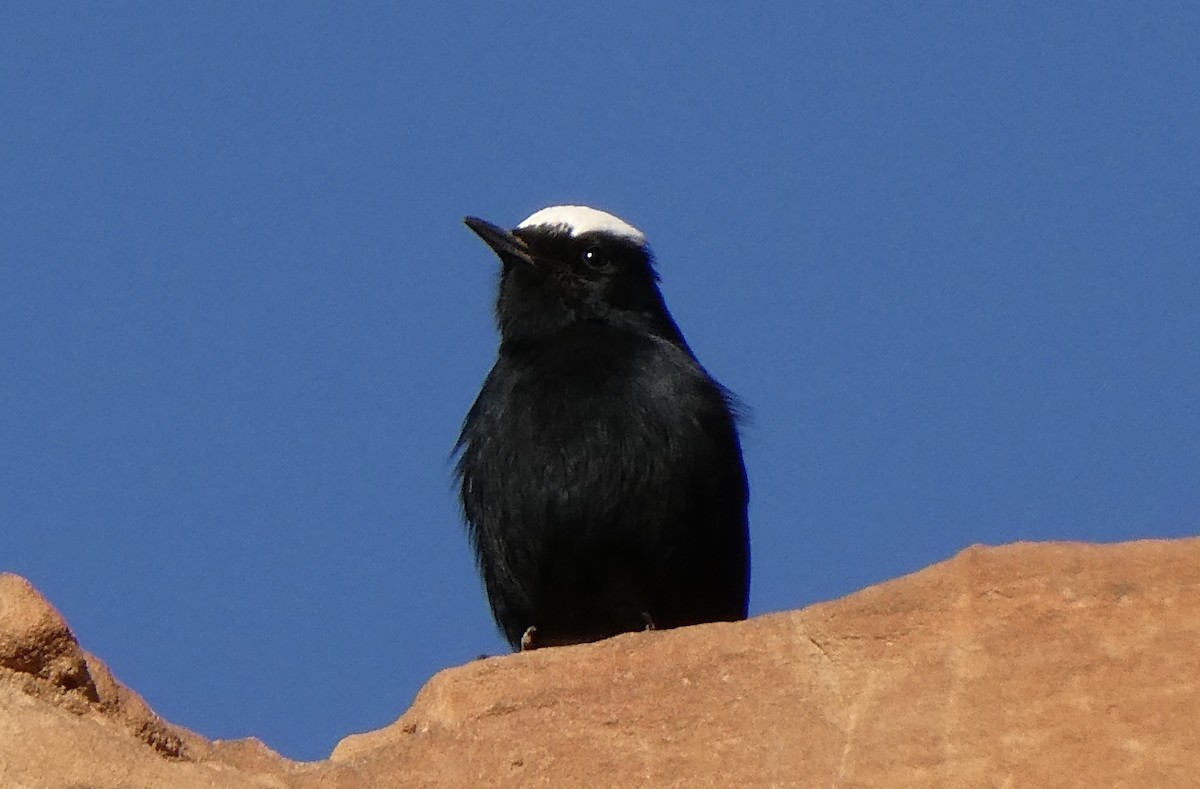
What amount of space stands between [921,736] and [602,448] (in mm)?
3223

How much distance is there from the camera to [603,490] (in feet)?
22.7

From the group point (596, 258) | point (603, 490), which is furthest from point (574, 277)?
point (603, 490)

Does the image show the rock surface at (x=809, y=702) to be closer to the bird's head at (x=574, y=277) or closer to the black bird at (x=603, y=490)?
the black bird at (x=603, y=490)

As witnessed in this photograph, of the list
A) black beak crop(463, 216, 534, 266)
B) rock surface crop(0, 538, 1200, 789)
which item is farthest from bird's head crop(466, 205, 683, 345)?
rock surface crop(0, 538, 1200, 789)

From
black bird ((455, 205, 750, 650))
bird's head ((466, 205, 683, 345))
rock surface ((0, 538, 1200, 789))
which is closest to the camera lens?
rock surface ((0, 538, 1200, 789))

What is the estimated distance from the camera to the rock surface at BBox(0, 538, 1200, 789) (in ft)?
12.2

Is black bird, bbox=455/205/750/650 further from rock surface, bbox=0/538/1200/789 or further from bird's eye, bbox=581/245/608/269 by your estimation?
rock surface, bbox=0/538/1200/789

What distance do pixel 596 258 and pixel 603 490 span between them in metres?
1.38

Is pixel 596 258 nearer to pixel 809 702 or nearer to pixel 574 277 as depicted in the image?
pixel 574 277

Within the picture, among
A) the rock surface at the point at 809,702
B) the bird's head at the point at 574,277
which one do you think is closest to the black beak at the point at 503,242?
the bird's head at the point at 574,277

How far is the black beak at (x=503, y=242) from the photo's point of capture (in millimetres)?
8047

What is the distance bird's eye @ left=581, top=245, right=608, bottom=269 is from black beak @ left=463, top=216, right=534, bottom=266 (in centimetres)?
23

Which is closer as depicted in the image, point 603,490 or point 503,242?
point 603,490

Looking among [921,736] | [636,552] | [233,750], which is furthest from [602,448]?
[921,736]
